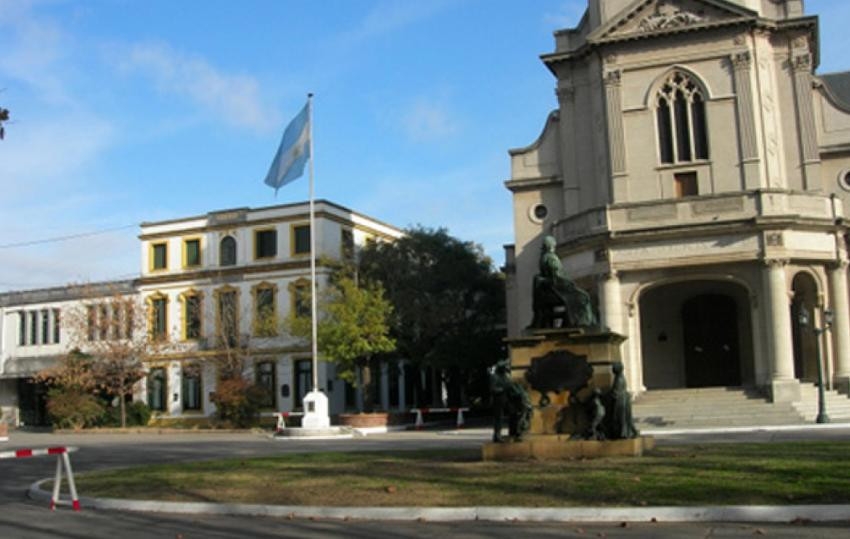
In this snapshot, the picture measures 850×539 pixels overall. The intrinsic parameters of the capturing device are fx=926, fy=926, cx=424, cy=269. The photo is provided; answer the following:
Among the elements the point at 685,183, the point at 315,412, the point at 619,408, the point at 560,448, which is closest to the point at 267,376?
the point at 315,412

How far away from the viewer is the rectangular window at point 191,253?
179 feet

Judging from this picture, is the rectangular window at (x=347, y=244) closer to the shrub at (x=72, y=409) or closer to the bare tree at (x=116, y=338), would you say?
the bare tree at (x=116, y=338)

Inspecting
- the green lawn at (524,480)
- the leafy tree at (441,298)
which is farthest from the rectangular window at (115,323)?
the green lawn at (524,480)

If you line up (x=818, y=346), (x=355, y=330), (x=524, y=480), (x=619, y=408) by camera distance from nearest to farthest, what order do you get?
1. (x=524, y=480)
2. (x=619, y=408)
3. (x=818, y=346)
4. (x=355, y=330)

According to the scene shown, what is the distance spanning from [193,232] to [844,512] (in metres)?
48.4

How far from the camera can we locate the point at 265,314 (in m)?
51.2

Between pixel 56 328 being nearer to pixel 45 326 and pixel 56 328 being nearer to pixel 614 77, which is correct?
pixel 45 326

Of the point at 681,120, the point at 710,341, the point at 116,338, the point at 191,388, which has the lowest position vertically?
the point at 191,388

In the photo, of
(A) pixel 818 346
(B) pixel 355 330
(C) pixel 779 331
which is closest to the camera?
(A) pixel 818 346

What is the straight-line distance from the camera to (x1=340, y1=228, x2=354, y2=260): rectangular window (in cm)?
5123

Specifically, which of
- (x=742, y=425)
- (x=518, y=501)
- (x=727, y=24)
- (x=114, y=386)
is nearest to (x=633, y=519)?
(x=518, y=501)

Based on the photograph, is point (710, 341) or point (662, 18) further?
point (662, 18)

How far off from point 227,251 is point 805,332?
32.4 m

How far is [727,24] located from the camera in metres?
36.7
